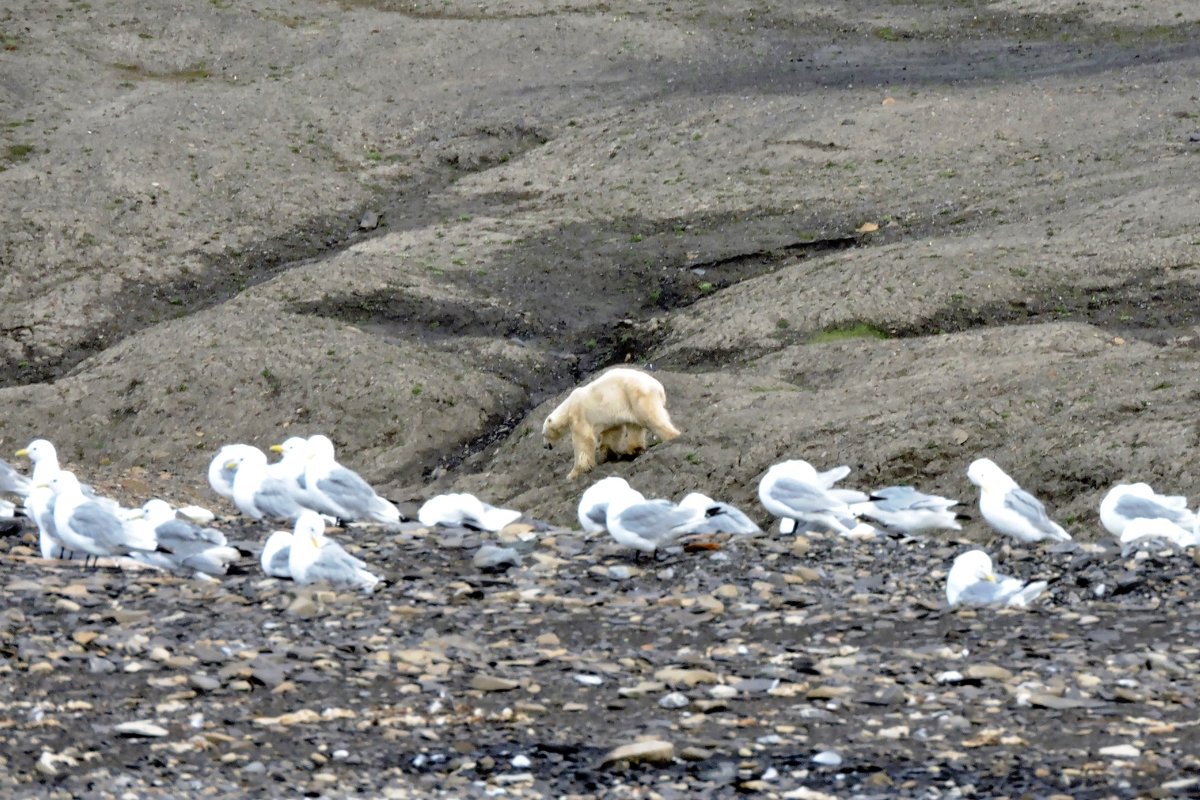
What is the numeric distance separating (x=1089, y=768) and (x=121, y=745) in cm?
453

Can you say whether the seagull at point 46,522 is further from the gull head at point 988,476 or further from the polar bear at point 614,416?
the polar bear at point 614,416

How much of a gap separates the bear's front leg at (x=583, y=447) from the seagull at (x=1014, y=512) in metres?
6.72

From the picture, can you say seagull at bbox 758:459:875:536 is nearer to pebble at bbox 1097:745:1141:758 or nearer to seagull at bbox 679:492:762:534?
seagull at bbox 679:492:762:534

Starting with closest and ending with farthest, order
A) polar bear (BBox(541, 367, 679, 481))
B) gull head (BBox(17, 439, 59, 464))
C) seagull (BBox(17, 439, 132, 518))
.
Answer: seagull (BBox(17, 439, 132, 518)) → gull head (BBox(17, 439, 59, 464)) → polar bear (BBox(541, 367, 679, 481))

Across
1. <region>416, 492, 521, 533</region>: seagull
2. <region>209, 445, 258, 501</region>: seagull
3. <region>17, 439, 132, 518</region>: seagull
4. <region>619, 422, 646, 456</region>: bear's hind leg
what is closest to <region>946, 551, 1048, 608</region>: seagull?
<region>416, 492, 521, 533</region>: seagull

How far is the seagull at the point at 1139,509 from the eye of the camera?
37.4 feet

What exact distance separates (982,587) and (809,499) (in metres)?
2.17

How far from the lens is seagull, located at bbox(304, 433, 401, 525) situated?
12594 millimetres

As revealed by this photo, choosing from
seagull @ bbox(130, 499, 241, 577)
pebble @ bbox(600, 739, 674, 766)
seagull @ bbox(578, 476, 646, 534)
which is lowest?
pebble @ bbox(600, 739, 674, 766)

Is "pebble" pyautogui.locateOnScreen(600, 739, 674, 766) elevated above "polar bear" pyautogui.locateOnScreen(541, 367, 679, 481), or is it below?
below

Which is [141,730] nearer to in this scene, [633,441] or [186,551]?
[186,551]

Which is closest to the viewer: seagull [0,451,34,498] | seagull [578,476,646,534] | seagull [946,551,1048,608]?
seagull [946,551,1048,608]

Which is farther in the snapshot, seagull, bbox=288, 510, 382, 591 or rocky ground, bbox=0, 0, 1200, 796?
seagull, bbox=288, 510, 382, 591

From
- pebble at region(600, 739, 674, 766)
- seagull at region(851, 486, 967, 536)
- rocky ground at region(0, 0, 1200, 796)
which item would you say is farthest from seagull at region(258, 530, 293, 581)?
seagull at region(851, 486, 967, 536)
